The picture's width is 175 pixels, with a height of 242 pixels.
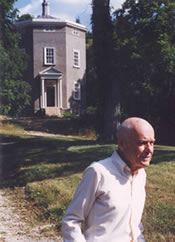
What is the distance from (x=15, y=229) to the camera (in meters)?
6.68

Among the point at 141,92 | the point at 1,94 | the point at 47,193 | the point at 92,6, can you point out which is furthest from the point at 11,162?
the point at 141,92

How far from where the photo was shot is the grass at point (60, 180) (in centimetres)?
640

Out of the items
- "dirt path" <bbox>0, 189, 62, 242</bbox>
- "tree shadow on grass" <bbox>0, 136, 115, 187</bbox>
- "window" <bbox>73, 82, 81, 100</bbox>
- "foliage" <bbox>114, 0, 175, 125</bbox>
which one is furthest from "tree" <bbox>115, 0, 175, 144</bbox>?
"window" <bbox>73, 82, 81, 100</bbox>

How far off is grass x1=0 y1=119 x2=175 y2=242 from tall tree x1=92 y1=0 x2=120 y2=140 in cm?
229

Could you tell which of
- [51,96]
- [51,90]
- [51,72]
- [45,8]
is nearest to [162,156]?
[51,72]

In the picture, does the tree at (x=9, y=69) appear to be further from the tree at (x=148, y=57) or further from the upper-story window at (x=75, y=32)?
the upper-story window at (x=75, y=32)

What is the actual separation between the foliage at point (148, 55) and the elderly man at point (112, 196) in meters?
17.2

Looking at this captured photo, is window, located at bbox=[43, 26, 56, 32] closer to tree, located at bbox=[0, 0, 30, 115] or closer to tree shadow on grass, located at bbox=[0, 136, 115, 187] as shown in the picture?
tree, located at bbox=[0, 0, 30, 115]

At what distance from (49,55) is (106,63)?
76.5ft

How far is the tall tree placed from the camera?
15.6m

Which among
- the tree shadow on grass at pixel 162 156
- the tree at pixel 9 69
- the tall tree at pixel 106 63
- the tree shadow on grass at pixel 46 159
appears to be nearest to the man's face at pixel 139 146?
the tree shadow on grass at pixel 46 159

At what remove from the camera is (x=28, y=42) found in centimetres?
3812

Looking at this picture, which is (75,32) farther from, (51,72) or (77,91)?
(77,91)

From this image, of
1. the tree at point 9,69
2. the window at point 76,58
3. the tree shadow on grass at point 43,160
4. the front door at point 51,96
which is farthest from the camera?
the window at point 76,58
